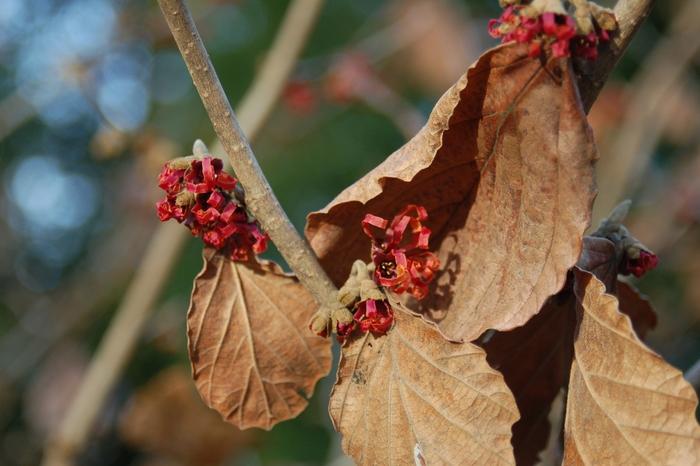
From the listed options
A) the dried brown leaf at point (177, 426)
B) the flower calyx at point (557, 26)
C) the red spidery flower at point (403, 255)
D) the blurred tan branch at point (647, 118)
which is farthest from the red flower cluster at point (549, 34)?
the dried brown leaf at point (177, 426)

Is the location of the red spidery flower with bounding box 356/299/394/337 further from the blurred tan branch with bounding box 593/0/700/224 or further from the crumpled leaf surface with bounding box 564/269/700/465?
the blurred tan branch with bounding box 593/0/700/224

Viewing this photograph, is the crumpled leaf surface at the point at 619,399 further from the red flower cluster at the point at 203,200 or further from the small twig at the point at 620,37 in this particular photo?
the red flower cluster at the point at 203,200

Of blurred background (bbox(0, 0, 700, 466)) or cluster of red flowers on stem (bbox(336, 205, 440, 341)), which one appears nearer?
cluster of red flowers on stem (bbox(336, 205, 440, 341))

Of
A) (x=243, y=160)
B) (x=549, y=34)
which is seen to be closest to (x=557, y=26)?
(x=549, y=34)

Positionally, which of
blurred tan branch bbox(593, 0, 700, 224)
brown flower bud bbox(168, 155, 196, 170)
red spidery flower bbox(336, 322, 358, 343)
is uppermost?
brown flower bud bbox(168, 155, 196, 170)

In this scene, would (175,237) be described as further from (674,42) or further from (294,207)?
(294,207)

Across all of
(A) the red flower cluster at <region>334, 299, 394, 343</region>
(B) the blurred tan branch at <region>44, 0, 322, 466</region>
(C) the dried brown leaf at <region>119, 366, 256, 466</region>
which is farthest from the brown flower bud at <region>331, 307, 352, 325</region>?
(C) the dried brown leaf at <region>119, 366, 256, 466</region>

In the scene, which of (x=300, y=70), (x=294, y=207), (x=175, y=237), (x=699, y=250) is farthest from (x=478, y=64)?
(x=294, y=207)
